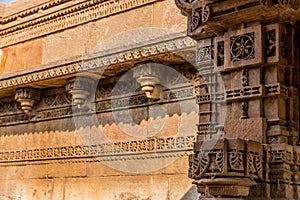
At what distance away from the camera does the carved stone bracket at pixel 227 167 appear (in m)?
2.96

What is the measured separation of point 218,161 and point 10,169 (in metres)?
4.61

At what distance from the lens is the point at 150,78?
16.6 feet

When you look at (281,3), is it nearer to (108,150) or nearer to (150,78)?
(150,78)

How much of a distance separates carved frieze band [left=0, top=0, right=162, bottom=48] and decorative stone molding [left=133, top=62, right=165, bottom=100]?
32.3 inches

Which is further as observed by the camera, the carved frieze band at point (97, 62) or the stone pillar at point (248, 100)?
the carved frieze band at point (97, 62)

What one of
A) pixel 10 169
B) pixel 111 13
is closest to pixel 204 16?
pixel 111 13

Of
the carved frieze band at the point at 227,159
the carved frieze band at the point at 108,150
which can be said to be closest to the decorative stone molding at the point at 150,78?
the carved frieze band at the point at 108,150

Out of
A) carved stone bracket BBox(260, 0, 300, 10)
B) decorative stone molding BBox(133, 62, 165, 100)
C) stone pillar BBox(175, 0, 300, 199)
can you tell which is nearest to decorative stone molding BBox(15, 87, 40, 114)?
decorative stone molding BBox(133, 62, 165, 100)

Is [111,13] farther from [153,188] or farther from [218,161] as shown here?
[218,161]

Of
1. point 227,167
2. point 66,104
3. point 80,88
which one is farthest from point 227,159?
point 66,104

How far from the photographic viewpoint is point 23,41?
6906mm

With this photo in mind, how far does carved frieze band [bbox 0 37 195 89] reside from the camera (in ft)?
15.1

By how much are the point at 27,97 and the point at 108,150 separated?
1.52 meters

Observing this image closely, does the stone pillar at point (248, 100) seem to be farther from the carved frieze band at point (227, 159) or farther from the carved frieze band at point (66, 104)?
the carved frieze band at point (66, 104)
